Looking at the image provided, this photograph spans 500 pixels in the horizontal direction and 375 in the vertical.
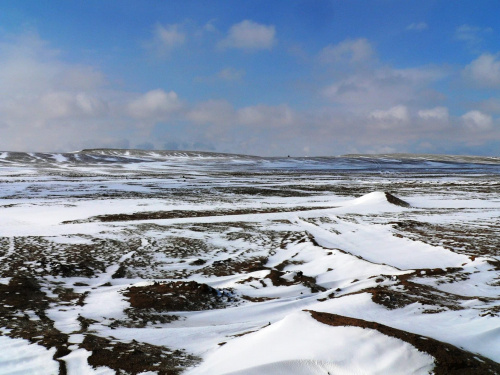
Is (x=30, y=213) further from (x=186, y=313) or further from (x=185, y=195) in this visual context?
(x=186, y=313)

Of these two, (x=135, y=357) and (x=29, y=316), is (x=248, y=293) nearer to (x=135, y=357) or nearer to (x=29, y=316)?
(x=135, y=357)

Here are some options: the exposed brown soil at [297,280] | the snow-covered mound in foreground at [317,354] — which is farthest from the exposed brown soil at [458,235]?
the snow-covered mound in foreground at [317,354]

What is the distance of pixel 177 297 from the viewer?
9.22 meters

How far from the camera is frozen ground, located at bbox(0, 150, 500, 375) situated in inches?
220

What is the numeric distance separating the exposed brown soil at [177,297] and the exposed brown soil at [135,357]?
2089mm

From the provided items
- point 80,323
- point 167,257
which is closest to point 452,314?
point 80,323

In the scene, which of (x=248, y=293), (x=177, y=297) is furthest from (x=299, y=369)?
(x=248, y=293)

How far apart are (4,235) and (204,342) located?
13.7 metres

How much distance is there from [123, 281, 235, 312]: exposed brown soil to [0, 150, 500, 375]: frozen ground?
5 centimetres

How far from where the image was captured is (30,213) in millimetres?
22734

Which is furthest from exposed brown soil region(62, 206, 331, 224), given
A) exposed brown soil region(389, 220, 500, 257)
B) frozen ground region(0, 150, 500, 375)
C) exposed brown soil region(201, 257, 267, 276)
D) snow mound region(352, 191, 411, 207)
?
exposed brown soil region(201, 257, 267, 276)

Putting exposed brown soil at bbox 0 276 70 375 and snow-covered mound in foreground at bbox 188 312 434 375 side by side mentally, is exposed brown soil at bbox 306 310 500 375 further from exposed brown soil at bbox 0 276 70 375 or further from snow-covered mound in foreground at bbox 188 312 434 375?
exposed brown soil at bbox 0 276 70 375

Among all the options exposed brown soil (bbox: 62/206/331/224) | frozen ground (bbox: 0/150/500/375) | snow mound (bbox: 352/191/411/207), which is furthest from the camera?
snow mound (bbox: 352/191/411/207)

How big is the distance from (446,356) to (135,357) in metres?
4.50
